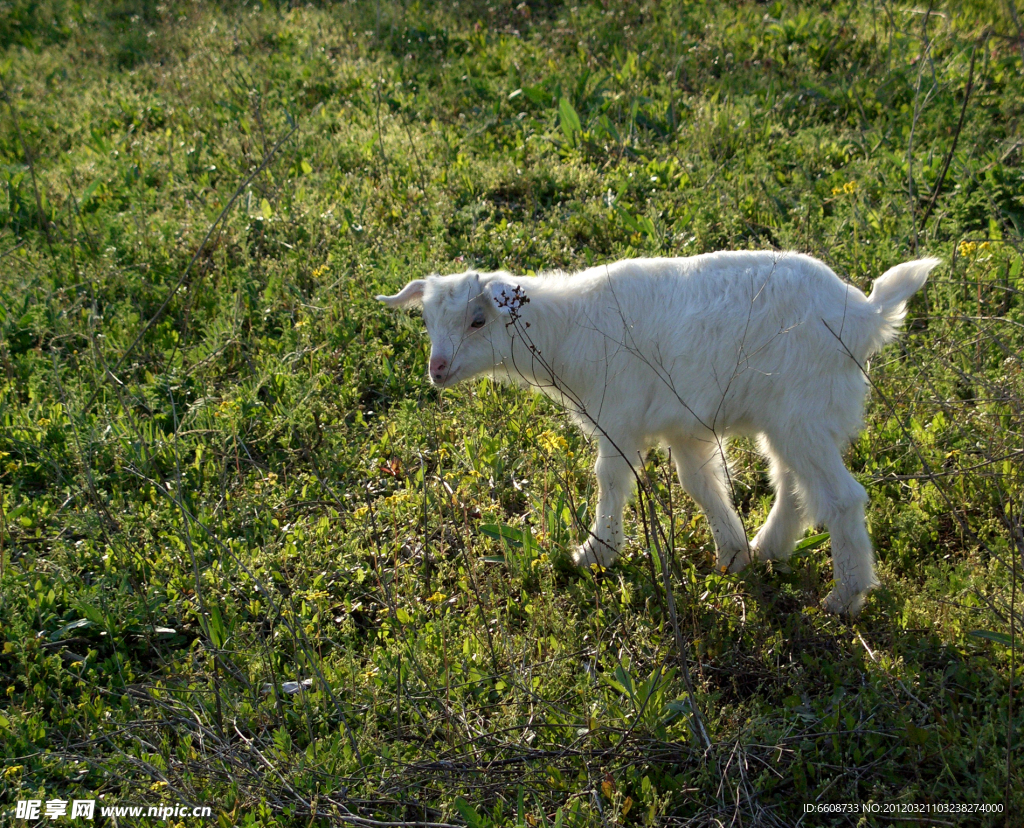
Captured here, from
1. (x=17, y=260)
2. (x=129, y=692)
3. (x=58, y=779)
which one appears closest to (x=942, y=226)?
(x=129, y=692)

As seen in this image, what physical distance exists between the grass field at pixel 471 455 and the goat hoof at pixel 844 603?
0.07 metres

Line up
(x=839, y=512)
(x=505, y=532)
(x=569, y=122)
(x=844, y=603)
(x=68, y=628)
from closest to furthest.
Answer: (x=839, y=512)
(x=844, y=603)
(x=68, y=628)
(x=505, y=532)
(x=569, y=122)

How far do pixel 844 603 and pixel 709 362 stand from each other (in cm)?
125

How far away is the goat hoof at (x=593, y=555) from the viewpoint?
4.16 meters

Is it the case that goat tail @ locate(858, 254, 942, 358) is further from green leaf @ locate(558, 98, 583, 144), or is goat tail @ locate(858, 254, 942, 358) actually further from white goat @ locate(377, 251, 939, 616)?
green leaf @ locate(558, 98, 583, 144)

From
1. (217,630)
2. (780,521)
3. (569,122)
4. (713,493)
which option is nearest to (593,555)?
(713,493)

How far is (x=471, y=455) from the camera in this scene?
491cm

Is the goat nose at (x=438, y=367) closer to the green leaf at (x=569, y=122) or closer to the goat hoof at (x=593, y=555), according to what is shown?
the goat hoof at (x=593, y=555)

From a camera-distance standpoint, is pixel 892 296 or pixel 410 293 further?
pixel 410 293

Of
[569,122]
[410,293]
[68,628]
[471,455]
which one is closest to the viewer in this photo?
[68,628]

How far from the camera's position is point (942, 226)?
553 cm

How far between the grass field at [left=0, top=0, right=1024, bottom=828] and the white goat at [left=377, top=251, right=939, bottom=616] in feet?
0.73

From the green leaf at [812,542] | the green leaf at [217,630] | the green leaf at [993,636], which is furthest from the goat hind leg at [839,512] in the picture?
the green leaf at [217,630]

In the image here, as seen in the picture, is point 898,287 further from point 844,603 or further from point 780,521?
point 844,603
